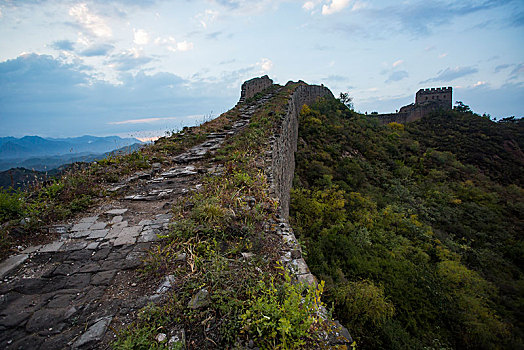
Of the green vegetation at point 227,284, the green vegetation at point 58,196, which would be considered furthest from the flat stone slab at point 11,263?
the green vegetation at point 227,284

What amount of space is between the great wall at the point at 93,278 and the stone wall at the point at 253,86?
12520 millimetres

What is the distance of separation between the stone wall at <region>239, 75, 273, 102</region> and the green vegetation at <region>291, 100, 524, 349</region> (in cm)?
376

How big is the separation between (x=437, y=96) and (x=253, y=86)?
31.1m

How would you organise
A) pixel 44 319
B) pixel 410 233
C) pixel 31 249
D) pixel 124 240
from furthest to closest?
pixel 410 233
pixel 124 240
pixel 31 249
pixel 44 319

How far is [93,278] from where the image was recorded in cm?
243

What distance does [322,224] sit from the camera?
9.23 m

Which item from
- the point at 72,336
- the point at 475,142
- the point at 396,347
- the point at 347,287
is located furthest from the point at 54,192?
the point at 475,142

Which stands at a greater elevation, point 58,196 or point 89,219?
point 58,196

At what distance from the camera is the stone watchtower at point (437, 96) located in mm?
32000

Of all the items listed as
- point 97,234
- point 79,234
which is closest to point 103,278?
point 97,234

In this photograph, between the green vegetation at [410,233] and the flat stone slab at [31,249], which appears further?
the green vegetation at [410,233]

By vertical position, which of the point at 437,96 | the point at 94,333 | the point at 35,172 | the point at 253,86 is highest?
the point at 437,96

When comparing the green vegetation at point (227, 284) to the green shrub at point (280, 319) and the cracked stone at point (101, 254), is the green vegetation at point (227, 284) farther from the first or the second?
the cracked stone at point (101, 254)

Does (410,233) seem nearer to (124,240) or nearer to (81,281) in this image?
(124,240)
